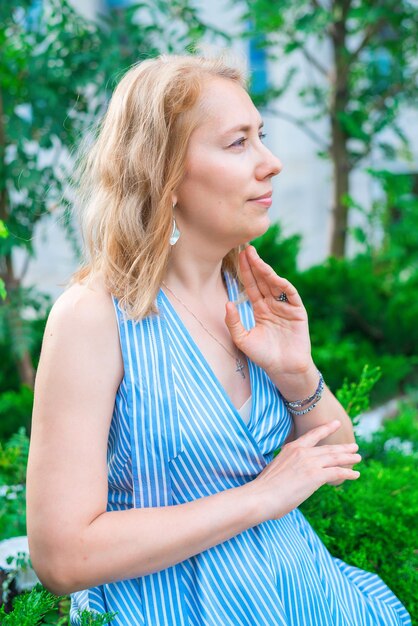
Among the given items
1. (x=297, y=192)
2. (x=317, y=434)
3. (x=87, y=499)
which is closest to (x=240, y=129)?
(x=317, y=434)

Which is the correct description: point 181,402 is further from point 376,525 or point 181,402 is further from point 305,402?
point 376,525

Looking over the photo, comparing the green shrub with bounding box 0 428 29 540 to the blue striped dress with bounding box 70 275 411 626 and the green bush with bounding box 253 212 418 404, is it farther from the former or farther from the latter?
the green bush with bounding box 253 212 418 404

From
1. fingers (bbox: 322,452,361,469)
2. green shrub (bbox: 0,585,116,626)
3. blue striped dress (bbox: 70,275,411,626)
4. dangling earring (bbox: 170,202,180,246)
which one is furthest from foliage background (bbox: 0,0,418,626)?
fingers (bbox: 322,452,361,469)

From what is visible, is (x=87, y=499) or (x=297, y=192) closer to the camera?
(x=87, y=499)

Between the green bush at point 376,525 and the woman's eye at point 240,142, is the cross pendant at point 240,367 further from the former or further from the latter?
the green bush at point 376,525

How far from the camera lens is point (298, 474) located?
5.38ft

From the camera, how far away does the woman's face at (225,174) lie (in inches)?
68.4

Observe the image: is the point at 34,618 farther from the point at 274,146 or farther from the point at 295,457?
the point at 274,146

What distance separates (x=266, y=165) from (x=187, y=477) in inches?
28.0

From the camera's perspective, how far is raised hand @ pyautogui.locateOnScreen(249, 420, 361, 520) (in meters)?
1.60

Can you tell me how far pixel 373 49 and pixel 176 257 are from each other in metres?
5.00

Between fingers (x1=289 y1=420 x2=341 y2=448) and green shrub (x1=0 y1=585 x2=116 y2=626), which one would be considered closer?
green shrub (x1=0 y1=585 x2=116 y2=626)

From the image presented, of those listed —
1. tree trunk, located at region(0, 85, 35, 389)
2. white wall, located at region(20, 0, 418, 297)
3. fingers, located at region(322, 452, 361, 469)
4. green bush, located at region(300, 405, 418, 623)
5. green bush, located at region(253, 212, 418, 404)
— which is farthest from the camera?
white wall, located at region(20, 0, 418, 297)

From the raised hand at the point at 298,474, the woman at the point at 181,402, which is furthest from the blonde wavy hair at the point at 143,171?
the raised hand at the point at 298,474
